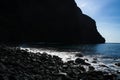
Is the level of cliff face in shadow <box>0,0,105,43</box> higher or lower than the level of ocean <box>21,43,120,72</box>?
higher

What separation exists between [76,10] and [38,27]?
32315 mm

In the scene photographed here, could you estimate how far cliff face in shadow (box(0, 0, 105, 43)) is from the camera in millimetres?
125812

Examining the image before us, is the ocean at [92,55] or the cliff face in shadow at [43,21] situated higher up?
the cliff face in shadow at [43,21]

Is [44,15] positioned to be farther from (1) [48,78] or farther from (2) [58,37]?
(1) [48,78]

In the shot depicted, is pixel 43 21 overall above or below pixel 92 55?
above

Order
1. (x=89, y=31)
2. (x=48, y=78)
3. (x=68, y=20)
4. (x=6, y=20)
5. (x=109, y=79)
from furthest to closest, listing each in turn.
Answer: (x=89, y=31), (x=68, y=20), (x=6, y=20), (x=109, y=79), (x=48, y=78)

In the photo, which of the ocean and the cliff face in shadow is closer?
the ocean

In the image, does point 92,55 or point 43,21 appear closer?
point 92,55

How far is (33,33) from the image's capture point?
13200 centimetres

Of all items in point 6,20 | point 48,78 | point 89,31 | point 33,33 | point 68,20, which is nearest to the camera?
point 48,78

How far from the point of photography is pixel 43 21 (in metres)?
138

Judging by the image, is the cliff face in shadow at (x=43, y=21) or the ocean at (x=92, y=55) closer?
the ocean at (x=92, y=55)

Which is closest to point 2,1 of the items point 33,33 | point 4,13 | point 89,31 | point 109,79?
point 4,13

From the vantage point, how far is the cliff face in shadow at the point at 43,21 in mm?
125812
